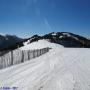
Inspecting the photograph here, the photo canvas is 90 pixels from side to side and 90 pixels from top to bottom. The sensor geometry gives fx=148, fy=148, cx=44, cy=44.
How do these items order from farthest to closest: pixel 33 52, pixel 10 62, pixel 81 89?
pixel 33 52, pixel 10 62, pixel 81 89

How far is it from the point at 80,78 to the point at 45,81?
2.26m

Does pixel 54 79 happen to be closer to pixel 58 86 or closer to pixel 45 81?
pixel 45 81

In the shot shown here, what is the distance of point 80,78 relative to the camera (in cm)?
943

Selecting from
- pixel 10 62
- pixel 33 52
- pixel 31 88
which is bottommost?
pixel 31 88

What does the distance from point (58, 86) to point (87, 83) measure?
1695 millimetres

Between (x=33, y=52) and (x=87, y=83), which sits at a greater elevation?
(x=33, y=52)

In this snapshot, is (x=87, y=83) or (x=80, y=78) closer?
(x=87, y=83)

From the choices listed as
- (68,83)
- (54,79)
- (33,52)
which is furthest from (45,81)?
(33,52)

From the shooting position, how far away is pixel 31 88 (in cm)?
824

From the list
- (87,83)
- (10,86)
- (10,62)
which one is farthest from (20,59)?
(87,83)

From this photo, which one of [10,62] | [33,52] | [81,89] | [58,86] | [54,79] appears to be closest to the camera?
[81,89]

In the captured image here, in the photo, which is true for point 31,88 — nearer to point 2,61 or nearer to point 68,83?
point 68,83

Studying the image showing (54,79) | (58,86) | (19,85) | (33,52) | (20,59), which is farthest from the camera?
(33,52)

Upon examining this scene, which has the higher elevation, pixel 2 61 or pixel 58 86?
pixel 2 61
